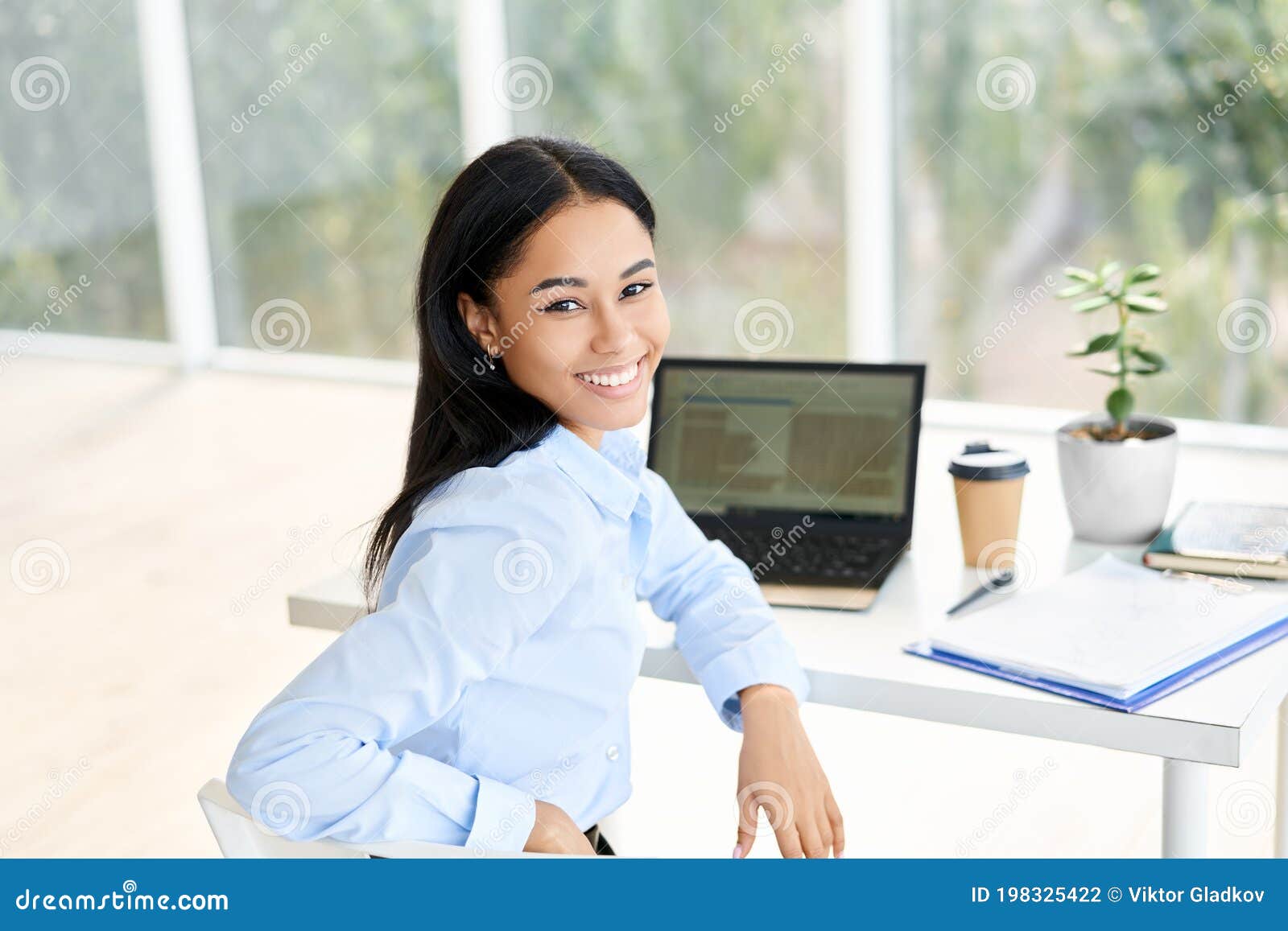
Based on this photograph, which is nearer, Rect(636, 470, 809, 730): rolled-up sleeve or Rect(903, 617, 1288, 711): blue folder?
Rect(903, 617, 1288, 711): blue folder

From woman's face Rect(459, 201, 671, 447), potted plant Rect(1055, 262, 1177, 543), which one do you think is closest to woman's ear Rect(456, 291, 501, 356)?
woman's face Rect(459, 201, 671, 447)

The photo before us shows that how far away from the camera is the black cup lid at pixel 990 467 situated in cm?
167

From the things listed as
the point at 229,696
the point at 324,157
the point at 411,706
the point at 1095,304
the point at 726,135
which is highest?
the point at 324,157

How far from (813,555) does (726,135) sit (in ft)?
10.2

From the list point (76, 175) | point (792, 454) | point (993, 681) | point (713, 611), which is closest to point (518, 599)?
point (713, 611)

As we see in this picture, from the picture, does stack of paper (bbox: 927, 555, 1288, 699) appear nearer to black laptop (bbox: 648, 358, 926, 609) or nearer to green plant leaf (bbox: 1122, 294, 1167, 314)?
black laptop (bbox: 648, 358, 926, 609)

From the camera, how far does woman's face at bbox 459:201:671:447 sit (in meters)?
1.25

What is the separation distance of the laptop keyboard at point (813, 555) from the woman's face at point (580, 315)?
1.41 feet

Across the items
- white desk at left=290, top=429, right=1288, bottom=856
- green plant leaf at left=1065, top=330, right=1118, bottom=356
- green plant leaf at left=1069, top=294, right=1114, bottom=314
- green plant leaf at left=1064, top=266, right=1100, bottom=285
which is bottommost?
white desk at left=290, top=429, right=1288, bottom=856

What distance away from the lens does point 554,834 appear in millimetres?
1174

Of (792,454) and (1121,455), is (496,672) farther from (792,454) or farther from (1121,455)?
(1121,455)

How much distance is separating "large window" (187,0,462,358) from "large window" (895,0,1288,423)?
197 cm

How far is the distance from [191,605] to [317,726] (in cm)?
266

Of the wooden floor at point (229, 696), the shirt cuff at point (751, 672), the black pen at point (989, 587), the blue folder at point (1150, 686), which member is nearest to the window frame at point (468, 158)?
the wooden floor at point (229, 696)
